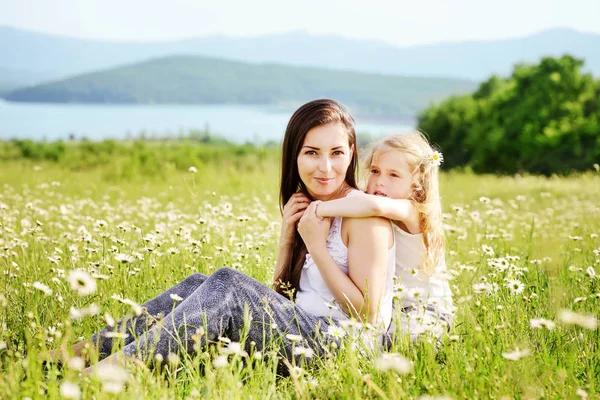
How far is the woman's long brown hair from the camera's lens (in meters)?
3.43

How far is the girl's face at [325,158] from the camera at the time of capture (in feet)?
11.1

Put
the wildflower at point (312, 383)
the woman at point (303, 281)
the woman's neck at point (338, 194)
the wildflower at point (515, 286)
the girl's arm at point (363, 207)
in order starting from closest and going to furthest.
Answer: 1. the wildflower at point (312, 383)
2. the woman at point (303, 281)
3. the girl's arm at point (363, 207)
4. the wildflower at point (515, 286)
5. the woman's neck at point (338, 194)

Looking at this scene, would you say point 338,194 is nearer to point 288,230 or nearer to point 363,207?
point 288,230

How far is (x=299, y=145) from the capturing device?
347 centimetres

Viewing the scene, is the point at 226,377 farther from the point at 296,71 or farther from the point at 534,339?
the point at 296,71

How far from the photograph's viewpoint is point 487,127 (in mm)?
27141

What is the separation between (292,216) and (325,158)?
1.28 feet

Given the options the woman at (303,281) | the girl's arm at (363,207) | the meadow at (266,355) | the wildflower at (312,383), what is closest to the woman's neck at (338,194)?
the woman at (303,281)

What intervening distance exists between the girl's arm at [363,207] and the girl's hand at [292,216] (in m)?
0.34

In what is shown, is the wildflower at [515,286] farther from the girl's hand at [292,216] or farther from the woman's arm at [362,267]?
the girl's hand at [292,216]

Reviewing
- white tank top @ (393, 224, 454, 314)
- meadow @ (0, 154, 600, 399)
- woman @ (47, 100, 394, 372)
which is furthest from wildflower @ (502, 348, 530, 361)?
white tank top @ (393, 224, 454, 314)

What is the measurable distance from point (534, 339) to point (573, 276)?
1442 millimetres

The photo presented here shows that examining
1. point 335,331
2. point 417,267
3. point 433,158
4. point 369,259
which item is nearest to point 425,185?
point 433,158

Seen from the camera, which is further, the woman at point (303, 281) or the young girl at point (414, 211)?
the young girl at point (414, 211)
